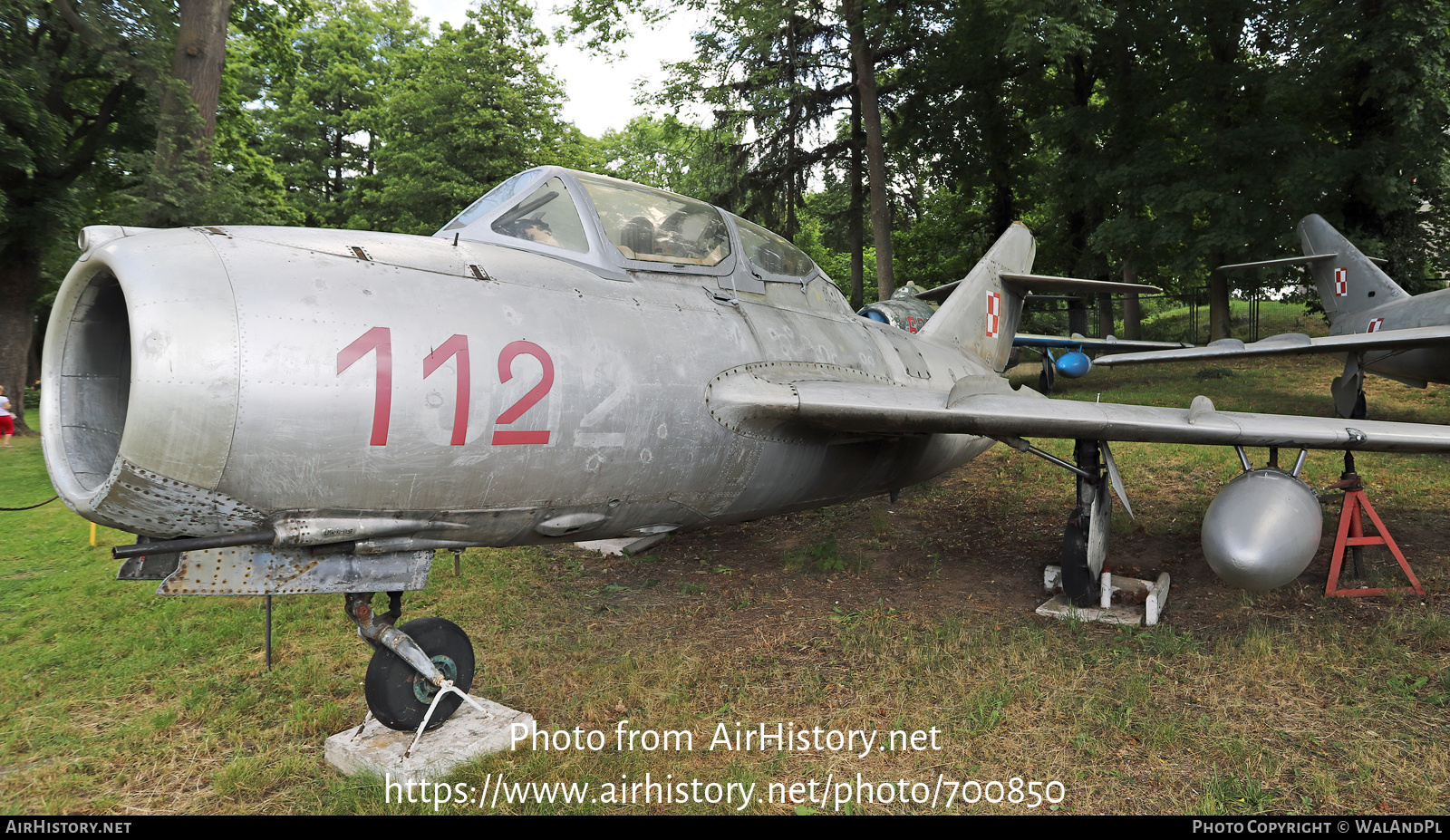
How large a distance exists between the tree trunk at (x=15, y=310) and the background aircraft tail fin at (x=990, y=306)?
1602cm

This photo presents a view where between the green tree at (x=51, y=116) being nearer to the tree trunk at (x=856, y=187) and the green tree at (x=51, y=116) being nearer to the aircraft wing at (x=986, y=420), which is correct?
the aircraft wing at (x=986, y=420)

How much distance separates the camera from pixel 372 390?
10.1 feet

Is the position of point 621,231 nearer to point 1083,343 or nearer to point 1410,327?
point 1410,327

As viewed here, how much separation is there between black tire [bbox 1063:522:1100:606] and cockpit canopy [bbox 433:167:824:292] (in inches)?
132

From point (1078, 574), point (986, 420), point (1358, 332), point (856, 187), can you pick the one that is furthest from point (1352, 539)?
point (856, 187)

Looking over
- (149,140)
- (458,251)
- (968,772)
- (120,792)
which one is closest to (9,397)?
(149,140)

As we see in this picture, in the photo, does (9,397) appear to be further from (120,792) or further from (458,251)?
(458,251)

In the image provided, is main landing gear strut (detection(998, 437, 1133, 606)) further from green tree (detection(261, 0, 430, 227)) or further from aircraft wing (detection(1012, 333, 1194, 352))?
green tree (detection(261, 0, 430, 227))

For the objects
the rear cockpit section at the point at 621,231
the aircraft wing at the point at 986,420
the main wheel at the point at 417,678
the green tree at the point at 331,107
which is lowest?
the main wheel at the point at 417,678

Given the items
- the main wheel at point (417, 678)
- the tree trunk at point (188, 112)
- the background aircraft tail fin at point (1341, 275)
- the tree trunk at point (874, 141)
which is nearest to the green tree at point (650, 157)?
the tree trunk at point (874, 141)

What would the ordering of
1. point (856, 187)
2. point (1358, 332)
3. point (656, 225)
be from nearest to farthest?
1. point (656, 225)
2. point (1358, 332)
3. point (856, 187)

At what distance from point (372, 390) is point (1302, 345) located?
12102 millimetres

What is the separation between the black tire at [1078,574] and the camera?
20.1ft

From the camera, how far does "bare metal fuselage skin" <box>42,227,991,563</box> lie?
282 centimetres
